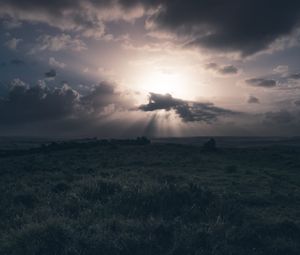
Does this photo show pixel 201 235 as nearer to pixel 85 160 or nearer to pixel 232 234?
pixel 232 234

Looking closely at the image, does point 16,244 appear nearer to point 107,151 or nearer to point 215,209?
point 215,209

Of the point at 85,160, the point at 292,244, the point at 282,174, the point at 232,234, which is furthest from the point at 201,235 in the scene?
the point at 85,160

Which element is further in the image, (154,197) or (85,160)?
(85,160)

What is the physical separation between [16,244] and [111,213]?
5160 millimetres

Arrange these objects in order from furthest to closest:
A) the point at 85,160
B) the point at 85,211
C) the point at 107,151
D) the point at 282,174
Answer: the point at 107,151 < the point at 85,160 < the point at 282,174 < the point at 85,211

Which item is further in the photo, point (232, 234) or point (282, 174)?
point (282, 174)

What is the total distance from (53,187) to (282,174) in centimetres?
2013


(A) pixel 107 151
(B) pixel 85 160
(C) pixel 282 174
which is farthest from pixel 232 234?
(A) pixel 107 151

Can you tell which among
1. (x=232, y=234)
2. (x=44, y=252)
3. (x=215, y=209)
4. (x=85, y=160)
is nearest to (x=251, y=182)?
(x=215, y=209)

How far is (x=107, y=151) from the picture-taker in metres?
49.0

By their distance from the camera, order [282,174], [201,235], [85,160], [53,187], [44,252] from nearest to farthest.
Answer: [44,252], [201,235], [53,187], [282,174], [85,160]

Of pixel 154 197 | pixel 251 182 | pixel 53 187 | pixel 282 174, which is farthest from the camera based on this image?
pixel 282 174

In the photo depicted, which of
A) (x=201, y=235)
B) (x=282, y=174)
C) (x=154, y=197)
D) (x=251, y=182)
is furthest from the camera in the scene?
(x=282, y=174)

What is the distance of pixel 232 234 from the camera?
14.1 m
